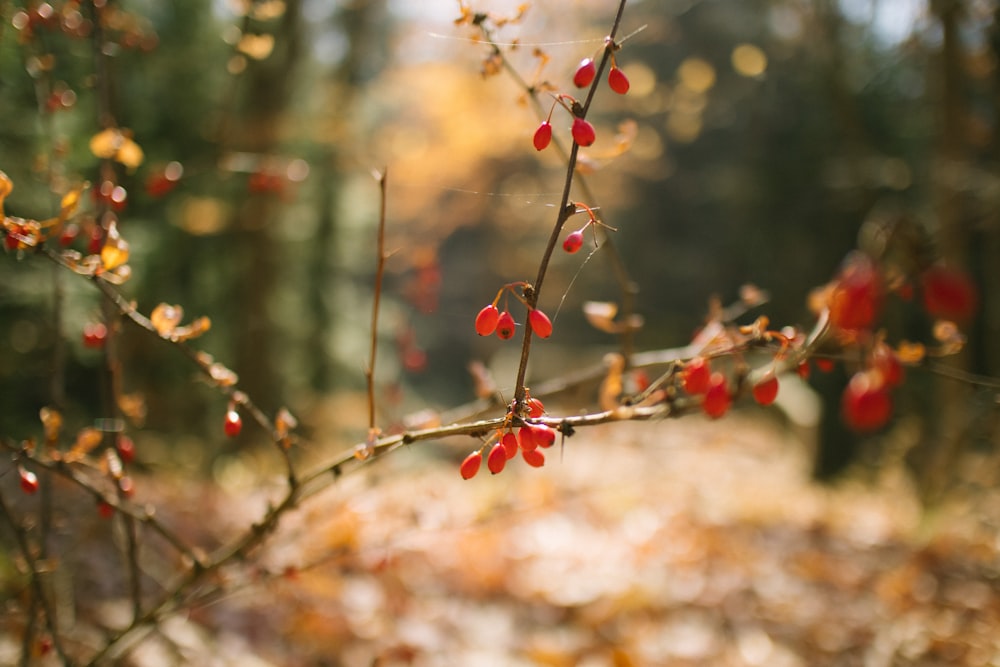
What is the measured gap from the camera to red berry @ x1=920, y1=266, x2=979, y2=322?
2.21 feet

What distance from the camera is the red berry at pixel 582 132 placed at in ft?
3.54

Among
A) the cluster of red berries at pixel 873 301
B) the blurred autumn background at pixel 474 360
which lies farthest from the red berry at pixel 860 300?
the blurred autumn background at pixel 474 360

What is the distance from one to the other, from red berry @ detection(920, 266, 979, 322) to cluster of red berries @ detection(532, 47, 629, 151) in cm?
56

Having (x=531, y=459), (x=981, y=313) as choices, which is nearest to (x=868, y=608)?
(x=531, y=459)

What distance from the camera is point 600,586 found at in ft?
9.71

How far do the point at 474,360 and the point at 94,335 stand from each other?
4.84 m

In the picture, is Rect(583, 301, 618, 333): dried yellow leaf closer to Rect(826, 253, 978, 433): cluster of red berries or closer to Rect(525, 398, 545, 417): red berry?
Rect(525, 398, 545, 417): red berry

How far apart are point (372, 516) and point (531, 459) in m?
2.44

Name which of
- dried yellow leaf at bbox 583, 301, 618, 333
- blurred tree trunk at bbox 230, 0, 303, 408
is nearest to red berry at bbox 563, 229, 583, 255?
dried yellow leaf at bbox 583, 301, 618, 333

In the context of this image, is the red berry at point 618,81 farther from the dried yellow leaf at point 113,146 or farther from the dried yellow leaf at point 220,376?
the dried yellow leaf at point 113,146

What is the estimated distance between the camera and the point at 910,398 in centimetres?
575

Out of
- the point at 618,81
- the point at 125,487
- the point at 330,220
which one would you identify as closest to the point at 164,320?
the point at 125,487

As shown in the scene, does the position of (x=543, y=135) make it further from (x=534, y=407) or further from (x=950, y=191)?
(x=950, y=191)

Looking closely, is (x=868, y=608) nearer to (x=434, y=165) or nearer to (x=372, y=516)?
(x=372, y=516)
